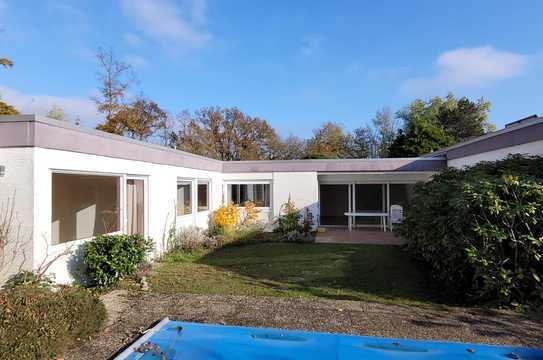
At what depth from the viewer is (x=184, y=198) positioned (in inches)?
467

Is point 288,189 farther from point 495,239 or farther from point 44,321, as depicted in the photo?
point 44,321

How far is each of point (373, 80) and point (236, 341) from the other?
21.2 m

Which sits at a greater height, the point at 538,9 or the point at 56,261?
the point at 538,9

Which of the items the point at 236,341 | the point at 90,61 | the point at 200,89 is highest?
the point at 90,61

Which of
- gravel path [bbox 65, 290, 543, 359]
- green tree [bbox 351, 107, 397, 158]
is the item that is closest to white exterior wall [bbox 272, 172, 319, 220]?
gravel path [bbox 65, 290, 543, 359]

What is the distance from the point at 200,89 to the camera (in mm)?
21250

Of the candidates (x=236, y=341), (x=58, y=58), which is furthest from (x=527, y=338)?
(x=58, y=58)

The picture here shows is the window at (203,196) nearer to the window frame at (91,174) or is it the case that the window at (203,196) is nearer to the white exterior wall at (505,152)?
the window frame at (91,174)

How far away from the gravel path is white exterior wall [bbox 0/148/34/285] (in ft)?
5.12

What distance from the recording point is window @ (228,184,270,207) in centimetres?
1569

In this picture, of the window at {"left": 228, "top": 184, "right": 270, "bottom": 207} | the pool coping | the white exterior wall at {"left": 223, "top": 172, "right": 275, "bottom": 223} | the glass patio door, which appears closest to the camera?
the pool coping

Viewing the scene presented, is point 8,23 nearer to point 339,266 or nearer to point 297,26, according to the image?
point 297,26

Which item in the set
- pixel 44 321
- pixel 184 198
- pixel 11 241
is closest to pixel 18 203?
pixel 11 241

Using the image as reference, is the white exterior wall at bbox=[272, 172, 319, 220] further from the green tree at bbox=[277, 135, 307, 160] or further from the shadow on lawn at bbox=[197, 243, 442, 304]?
the green tree at bbox=[277, 135, 307, 160]
